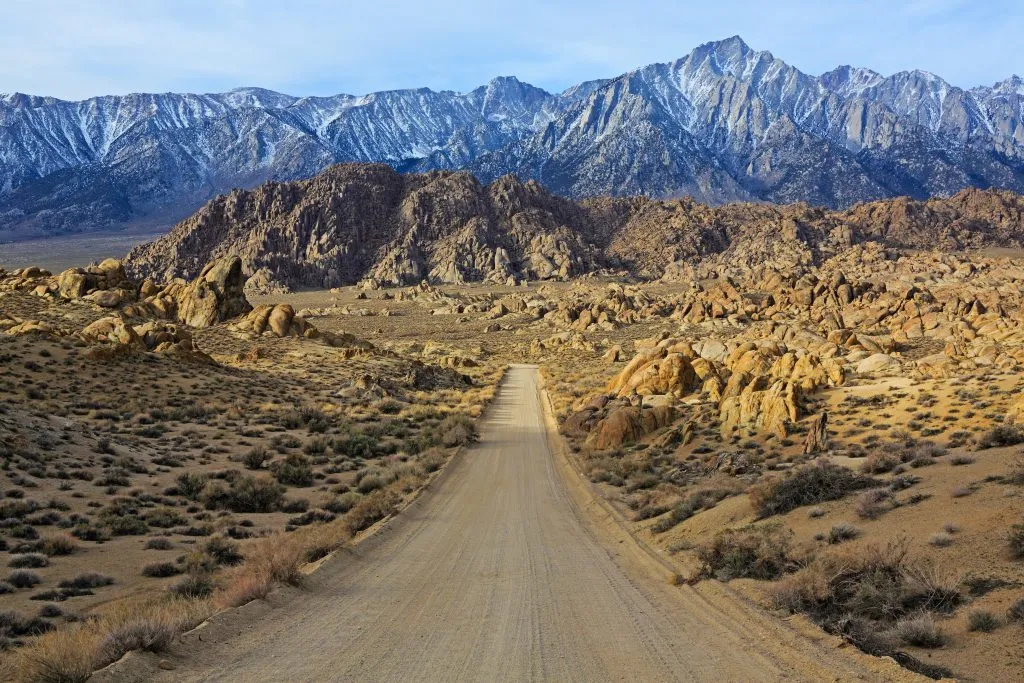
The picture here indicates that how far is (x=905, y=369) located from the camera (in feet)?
107

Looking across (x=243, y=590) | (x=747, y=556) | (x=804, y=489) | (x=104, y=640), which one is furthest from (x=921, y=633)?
(x=104, y=640)

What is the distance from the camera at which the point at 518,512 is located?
57.2ft

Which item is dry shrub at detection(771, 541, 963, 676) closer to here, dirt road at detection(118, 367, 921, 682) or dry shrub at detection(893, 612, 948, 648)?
dry shrub at detection(893, 612, 948, 648)

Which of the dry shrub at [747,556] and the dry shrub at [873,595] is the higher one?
the dry shrub at [873,595]

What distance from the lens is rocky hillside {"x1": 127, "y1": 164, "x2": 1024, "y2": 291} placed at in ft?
530

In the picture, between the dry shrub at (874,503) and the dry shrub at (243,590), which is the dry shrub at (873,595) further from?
the dry shrub at (243,590)

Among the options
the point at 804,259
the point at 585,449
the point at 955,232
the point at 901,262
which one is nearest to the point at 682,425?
the point at 585,449

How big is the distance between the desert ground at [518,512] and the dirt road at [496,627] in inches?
2.2

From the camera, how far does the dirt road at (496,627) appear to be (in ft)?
24.2

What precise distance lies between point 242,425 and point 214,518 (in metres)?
14.9

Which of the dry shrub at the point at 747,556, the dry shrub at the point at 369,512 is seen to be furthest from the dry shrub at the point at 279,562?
the dry shrub at the point at 747,556

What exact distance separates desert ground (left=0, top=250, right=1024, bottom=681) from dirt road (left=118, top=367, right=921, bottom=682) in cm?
6

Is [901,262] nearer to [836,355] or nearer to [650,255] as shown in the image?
[650,255]

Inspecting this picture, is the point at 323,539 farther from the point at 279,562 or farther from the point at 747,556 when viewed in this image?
the point at 747,556
